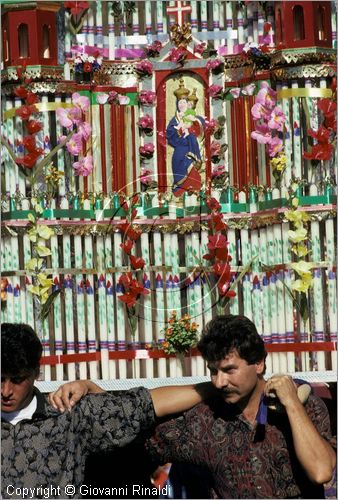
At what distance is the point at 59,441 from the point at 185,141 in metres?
3.02

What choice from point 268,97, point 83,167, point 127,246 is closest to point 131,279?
point 127,246

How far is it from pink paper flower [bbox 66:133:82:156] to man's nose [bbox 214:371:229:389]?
2.71m

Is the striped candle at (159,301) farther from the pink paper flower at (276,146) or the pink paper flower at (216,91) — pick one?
the pink paper flower at (216,91)

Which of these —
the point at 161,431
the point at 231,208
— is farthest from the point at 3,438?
the point at 231,208

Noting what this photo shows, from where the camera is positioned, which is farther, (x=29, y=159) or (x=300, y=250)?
(x=29, y=159)

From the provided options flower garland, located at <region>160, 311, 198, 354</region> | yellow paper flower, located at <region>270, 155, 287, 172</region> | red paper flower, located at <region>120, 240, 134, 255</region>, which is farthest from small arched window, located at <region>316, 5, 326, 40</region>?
flower garland, located at <region>160, 311, 198, 354</region>

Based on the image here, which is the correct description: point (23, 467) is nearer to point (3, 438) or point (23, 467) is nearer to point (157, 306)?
point (3, 438)

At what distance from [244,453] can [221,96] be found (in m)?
3.13

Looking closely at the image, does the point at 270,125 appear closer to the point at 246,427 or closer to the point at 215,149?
the point at 215,149

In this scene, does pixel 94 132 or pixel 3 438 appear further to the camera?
pixel 94 132

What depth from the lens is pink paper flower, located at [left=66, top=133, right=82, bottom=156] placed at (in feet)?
29.2

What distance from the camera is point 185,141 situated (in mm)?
9039

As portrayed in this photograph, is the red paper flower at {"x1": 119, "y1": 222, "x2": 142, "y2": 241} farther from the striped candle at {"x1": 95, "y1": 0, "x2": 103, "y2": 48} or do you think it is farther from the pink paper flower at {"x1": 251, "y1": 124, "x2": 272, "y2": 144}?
the striped candle at {"x1": 95, "y1": 0, "x2": 103, "y2": 48}

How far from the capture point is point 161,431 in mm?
6891
